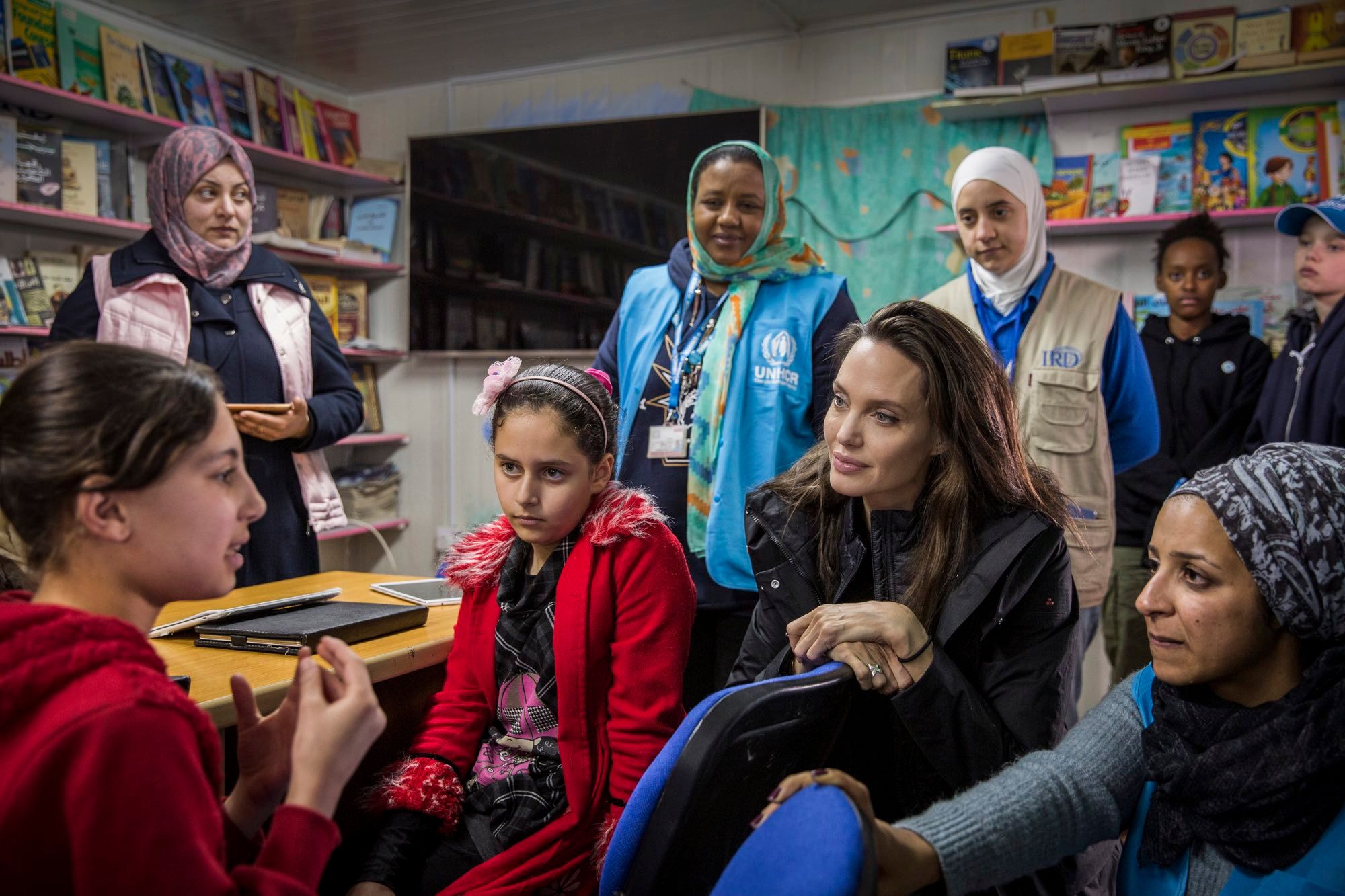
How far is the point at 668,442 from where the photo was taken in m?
2.27

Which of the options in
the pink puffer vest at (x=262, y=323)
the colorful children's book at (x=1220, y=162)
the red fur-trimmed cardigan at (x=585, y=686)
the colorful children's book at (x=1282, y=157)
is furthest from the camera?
the colorful children's book at (x=1220, y=162)

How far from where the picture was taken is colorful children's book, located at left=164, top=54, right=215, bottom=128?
4.16 metres

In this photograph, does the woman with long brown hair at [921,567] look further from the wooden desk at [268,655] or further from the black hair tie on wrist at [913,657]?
the wooden desk at [268,655]

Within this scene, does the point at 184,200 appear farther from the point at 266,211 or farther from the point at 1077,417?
the point at 266,211

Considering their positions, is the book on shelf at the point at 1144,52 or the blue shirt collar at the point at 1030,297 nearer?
the blue shirt collar at the point at 1030,297

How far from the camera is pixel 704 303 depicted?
7.77 ft

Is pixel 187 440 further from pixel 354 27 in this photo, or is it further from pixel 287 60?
pixel 287 60

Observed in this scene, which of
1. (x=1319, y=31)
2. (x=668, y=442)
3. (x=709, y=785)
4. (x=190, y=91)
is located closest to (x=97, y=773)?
(x=709, y=785)

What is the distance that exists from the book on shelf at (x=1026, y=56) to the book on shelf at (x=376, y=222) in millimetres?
2895

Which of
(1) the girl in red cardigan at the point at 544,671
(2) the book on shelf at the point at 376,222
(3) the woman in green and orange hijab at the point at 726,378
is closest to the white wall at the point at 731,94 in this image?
(2) the book on shelf at the point at 376,222

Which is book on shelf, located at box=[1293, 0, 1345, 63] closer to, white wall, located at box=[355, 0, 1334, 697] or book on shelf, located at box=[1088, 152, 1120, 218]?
white wall, located at box=[355, 0, 1334, 697]

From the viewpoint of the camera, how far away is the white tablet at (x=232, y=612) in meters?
1.59

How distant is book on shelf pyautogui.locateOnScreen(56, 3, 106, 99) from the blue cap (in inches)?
156

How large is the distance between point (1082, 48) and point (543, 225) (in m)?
2.34
